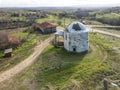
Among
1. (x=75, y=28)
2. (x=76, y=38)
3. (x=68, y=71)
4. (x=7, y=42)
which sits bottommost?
(x=68, y=71)

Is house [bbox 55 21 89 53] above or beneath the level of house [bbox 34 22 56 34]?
above

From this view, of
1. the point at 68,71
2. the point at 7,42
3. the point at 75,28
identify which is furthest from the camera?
the point at 7,42

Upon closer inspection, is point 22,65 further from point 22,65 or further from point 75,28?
point 75,28

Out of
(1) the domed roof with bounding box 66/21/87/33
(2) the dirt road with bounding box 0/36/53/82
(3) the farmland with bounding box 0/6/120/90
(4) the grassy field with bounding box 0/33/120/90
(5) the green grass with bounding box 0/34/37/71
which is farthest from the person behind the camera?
(1) the domed roof with bounding box 66/21/87/33

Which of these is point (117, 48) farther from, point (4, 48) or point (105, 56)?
point (4, 48)

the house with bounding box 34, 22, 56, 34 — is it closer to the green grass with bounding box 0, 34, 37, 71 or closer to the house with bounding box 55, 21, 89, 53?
the green grass with bounding box 0, 34, 37, 71

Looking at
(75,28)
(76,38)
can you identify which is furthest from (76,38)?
(75,28)

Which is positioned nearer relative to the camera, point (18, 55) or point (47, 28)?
point (18, 55)

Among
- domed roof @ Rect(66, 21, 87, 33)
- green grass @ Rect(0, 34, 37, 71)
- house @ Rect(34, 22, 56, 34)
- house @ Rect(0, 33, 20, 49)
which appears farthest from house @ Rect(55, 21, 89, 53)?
house @ Rect(34, 22, 56, 34)
